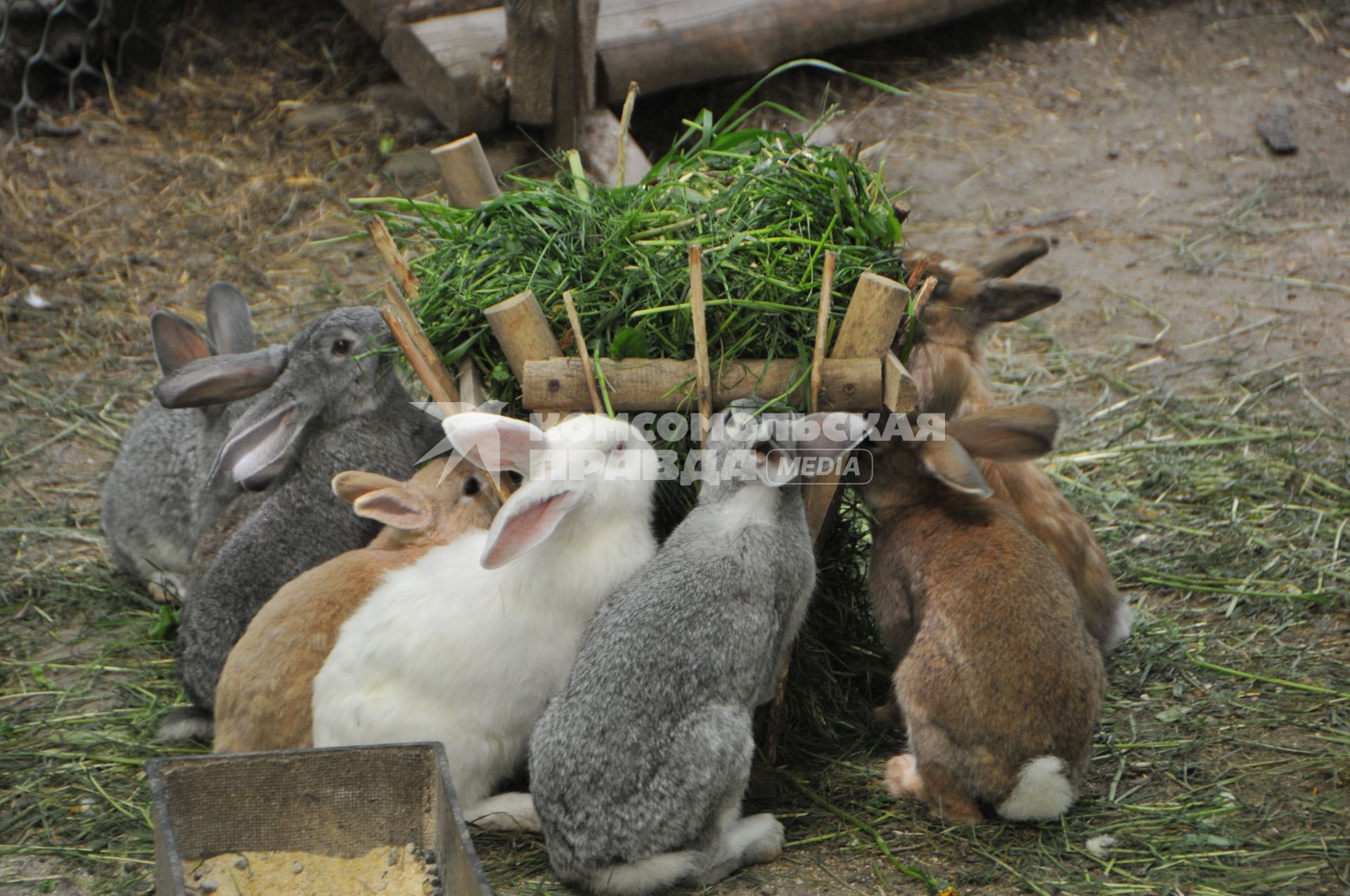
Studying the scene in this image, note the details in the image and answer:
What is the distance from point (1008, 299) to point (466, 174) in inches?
77.1

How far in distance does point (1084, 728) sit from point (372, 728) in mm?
2004

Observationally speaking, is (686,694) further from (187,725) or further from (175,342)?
(175,342)

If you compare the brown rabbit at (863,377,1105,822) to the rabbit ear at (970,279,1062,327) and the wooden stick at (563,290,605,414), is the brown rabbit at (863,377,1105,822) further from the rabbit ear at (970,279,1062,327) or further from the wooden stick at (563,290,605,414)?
the wooden stick at (563,290,605,414)

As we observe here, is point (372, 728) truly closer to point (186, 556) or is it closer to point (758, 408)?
point (758, 408)

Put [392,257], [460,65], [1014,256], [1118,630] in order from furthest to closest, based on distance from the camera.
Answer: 1. [460,65]
2. [1014,256]
3. [1118,630]
4. [392,257]

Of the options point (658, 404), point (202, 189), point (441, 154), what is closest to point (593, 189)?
point (441, 154)

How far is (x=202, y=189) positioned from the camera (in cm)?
794

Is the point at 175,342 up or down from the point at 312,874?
up

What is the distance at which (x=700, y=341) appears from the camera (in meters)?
3.67

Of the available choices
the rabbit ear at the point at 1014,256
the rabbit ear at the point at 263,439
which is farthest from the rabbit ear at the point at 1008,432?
the rabbit ear at the point at 263,439

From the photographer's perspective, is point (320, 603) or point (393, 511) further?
point (393, 511)

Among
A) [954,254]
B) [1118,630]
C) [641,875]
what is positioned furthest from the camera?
[954,254]

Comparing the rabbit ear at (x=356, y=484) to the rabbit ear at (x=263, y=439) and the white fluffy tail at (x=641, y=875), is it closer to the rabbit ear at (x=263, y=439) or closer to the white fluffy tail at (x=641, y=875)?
the rabbit ear at (x=263, y=439)

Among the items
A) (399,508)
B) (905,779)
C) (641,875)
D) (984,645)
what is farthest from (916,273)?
(641,875)
